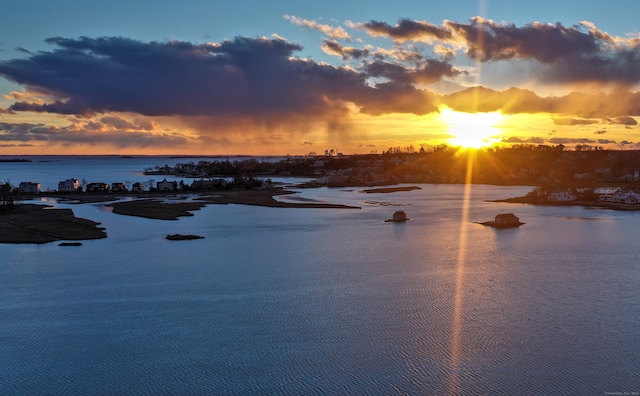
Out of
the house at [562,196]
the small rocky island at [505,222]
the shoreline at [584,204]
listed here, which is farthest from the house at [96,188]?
the house at [562,196]

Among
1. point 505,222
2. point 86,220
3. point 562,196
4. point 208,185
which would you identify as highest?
point 562,196

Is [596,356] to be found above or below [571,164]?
below

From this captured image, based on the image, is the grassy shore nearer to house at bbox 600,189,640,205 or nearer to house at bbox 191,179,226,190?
house at bbox 191,179,226,190

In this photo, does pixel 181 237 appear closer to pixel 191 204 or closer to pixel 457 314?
pixel 457 314

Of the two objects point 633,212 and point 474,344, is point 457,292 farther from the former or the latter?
point 633,212

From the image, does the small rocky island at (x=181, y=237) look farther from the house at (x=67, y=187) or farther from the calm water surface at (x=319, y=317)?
the house at (x=67, y=187)

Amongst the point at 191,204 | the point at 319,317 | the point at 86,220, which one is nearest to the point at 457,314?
the point at 319,317

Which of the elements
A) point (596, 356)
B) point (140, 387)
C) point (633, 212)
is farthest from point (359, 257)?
point (633, 212)
